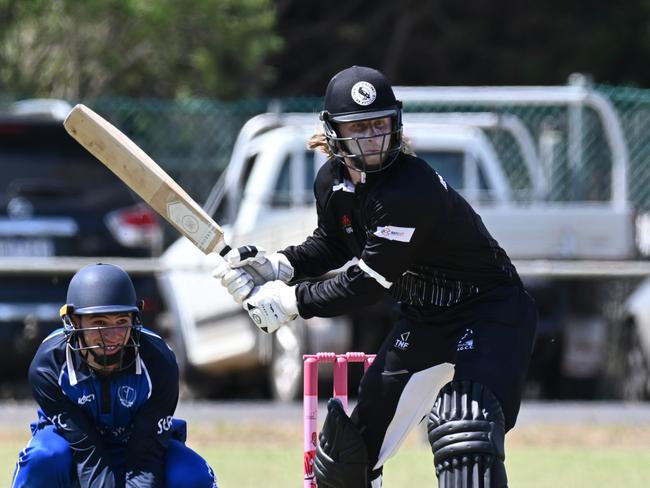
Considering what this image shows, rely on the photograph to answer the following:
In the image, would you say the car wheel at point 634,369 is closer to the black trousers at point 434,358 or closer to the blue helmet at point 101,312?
the black trousers at point 434,358

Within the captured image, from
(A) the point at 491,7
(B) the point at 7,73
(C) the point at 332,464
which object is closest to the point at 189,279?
(B) the point at 7,73

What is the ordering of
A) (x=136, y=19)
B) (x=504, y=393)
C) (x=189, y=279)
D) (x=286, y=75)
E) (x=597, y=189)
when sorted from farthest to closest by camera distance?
(x=286, y=75)
(x=136, y=19)
(x=597, y=189)
(x=189, y=279)
(x=504, y=393)

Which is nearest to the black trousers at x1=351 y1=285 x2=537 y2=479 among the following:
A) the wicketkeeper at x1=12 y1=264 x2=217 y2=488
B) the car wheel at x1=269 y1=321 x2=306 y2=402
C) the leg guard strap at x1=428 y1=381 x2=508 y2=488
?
the leg guard strap at x1=428 y1=381 x2=508 y2=488

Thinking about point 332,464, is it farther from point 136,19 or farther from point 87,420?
point 136,19

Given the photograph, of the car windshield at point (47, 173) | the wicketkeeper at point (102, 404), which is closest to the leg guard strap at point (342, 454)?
the wicketkeeper at point (102, 404)

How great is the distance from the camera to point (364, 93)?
5.60m

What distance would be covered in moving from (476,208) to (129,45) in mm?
4823

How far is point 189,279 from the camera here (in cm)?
1143

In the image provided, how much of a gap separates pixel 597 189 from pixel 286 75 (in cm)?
694

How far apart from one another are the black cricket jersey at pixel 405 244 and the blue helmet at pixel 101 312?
2.01 feet

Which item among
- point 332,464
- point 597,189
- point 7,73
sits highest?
point 7,73

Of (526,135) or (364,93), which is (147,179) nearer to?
(364,93)

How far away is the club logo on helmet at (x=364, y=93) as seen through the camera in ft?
18.3

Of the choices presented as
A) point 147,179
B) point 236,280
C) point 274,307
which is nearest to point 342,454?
point 274,307
